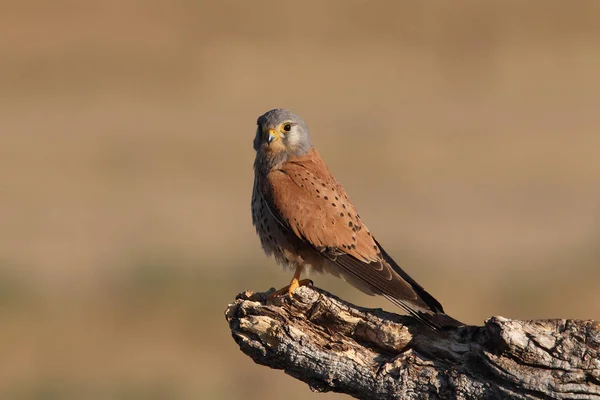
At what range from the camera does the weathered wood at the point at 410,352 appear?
17.0ft

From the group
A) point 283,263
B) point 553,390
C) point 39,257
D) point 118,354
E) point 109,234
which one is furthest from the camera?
point 109,234

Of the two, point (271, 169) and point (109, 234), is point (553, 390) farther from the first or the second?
point (109, 234)

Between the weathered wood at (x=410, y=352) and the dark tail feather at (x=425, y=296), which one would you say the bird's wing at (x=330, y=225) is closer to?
the dark tail feather at (x=425, y=296)

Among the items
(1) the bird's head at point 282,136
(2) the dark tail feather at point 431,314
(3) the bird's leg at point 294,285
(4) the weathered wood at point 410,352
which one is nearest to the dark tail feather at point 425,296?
(2) the dark tail feather at point 431,314

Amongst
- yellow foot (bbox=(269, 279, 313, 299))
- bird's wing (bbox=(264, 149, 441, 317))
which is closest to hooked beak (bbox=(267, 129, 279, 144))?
bird's wing (bbox=(264, 149, 441, 317))

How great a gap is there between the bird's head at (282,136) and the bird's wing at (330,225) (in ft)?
0.90

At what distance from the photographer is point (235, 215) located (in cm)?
1777

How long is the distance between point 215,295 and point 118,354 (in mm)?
1278

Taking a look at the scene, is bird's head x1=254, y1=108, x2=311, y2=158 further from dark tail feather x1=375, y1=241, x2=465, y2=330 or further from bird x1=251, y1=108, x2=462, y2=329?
dark tail feather x1=375, y1=241, x2=465, y2=330

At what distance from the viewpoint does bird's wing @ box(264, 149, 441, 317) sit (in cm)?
675

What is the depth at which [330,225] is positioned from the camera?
6.96 metres

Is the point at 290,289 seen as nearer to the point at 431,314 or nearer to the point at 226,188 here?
the point at 431,314

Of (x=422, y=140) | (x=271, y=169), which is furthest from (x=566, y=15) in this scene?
(x=271, y=169)

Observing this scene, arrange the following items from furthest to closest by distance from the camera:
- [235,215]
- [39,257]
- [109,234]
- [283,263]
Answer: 1. [235,215]
2. [109,234]
3. [39,257]
4. [283,263]
